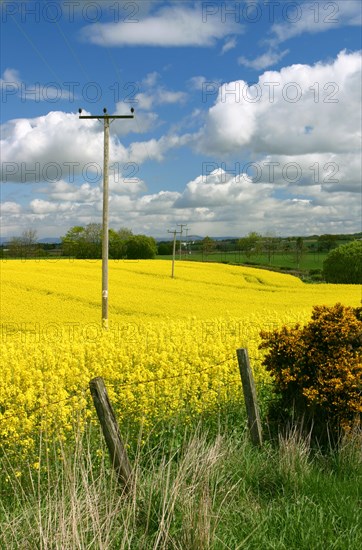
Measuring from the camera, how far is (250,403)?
7.16 m

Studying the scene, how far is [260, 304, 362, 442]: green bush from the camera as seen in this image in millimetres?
7445

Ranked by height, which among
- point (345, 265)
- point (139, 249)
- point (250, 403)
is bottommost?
Answer: point (250, 403)

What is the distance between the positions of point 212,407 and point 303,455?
2.18 meters

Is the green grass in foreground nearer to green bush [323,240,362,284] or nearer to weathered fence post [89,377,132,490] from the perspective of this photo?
weathered fence post [89,377,132,490]

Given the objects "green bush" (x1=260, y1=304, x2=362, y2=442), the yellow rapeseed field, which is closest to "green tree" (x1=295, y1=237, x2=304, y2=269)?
the yellow rapeseed field

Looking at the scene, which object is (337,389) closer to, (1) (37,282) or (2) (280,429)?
(2) (280,429)

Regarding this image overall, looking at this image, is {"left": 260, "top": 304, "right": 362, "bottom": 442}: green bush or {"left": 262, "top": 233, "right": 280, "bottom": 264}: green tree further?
{"left": 262, "top": 233, "right": 280, "bottom": 264}: green tree

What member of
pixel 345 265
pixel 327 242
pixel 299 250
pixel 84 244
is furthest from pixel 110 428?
pixel 327 242

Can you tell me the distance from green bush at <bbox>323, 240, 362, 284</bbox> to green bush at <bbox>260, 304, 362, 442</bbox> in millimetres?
56813

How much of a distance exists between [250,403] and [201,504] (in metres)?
3.04

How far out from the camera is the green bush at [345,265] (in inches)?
2472

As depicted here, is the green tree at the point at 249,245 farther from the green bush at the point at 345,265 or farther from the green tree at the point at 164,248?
the green bush at the point at 345,265

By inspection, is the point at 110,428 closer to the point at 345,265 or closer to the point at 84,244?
the point at 345,265

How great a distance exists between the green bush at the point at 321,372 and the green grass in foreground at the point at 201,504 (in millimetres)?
677
